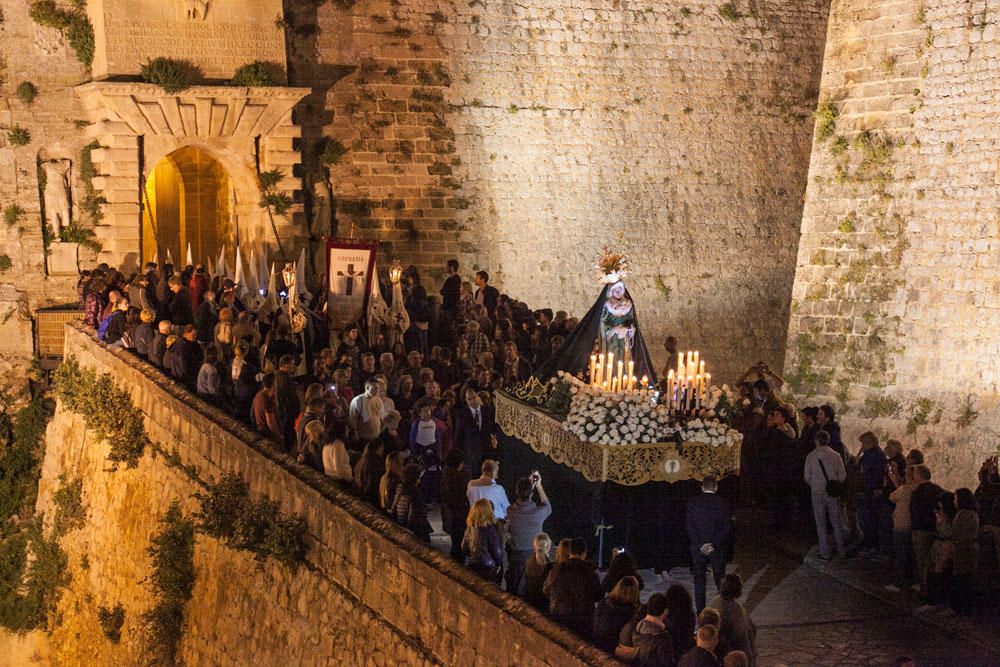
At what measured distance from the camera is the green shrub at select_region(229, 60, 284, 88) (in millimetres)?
21312

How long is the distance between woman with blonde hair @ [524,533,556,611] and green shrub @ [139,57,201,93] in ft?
43.5

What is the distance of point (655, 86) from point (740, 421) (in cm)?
1210

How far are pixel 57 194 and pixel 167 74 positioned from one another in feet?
9.19

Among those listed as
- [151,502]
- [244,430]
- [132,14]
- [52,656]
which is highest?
[132,14]

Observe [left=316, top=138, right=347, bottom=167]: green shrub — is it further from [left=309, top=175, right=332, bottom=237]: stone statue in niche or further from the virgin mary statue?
the virgin mary statue

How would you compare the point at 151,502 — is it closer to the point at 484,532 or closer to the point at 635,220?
the point at 484,532

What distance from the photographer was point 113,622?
15711 millimetres

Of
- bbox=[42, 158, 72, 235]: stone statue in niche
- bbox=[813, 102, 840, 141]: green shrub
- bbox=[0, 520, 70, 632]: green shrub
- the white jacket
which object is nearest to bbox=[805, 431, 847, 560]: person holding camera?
the white jacket

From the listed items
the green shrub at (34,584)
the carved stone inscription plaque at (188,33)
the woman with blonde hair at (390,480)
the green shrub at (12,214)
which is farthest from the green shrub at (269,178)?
the woman with blonde hair at (390,480)

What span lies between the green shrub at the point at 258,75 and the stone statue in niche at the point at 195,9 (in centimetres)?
92

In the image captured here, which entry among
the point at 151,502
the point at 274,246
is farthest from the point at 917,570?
the point at 274,246

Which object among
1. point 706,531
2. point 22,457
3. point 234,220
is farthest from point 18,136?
point 706,531

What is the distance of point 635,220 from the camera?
82.5 ft

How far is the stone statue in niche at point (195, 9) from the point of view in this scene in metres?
21.0
